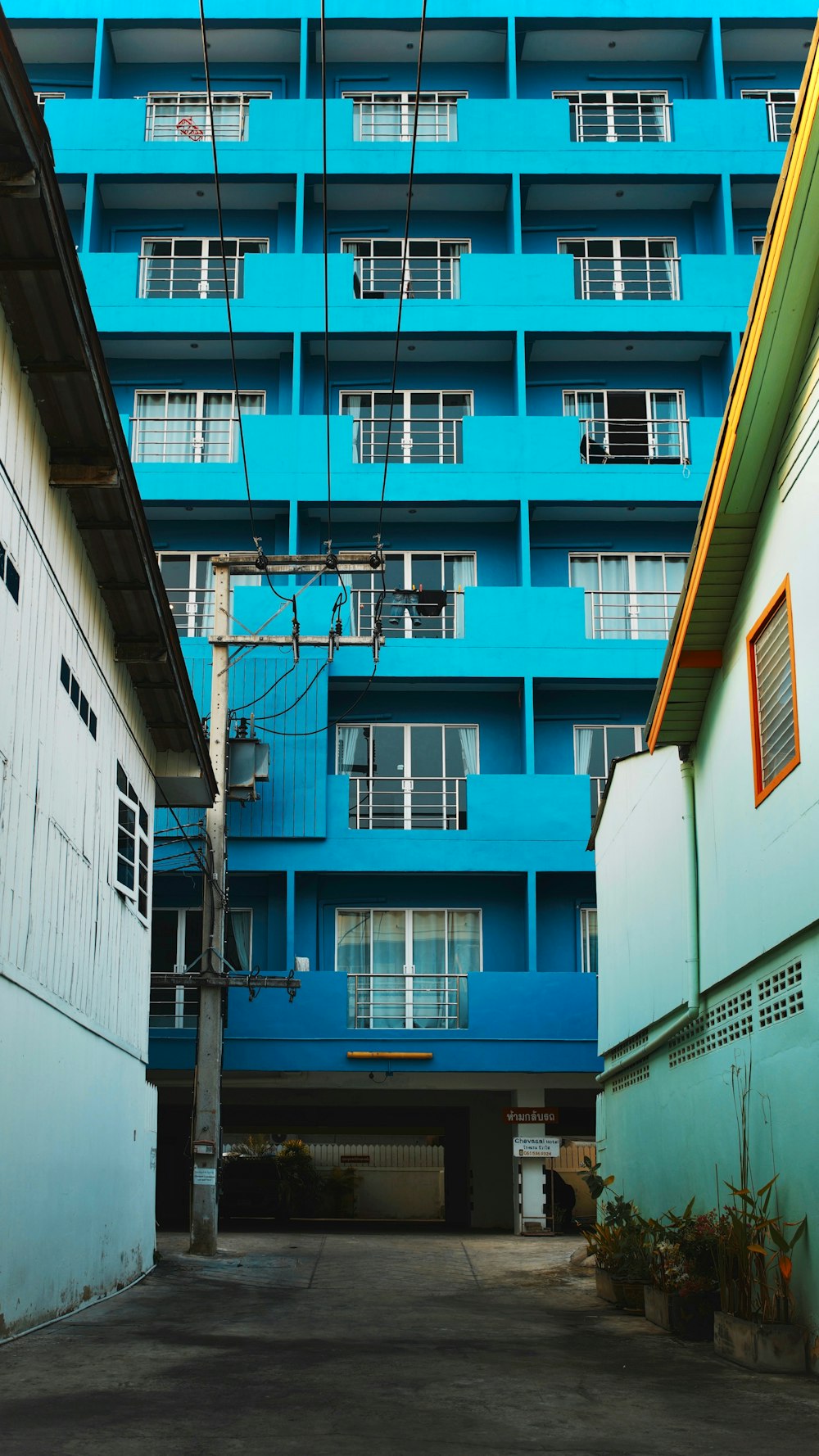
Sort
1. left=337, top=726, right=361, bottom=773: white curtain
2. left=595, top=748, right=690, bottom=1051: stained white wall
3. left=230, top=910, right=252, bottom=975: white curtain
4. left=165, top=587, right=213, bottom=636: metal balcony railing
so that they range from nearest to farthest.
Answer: left=595, top=748, right=690, bottom=1051: stained white wall < left=230, top=910, right=252, bottom=975: white curtain < left=337, top=726, right=361, bottom=773: white curtain < left=165, top=587, right=213, bottom=636: metal balcony railing

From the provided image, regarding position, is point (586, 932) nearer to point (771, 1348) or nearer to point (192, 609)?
point (192, 609)

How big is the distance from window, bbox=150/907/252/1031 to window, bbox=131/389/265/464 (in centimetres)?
907


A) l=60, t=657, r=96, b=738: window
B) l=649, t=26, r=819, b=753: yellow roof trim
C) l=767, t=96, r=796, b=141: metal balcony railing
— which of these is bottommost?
l=60, t=657, r=96, b=738: window

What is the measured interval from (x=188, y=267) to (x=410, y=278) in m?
4.75

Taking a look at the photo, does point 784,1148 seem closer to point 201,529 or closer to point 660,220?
point 201,529

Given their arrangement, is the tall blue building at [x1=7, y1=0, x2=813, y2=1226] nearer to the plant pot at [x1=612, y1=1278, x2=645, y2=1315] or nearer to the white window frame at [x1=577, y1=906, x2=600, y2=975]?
the white window frame at [x1=577, y1=906, x2=600, y2=975]

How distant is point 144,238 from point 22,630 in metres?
22.7

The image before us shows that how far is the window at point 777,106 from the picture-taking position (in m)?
32.8

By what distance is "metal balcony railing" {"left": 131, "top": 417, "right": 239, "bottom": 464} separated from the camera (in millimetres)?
30984

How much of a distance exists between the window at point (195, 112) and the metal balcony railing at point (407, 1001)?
18046 mm

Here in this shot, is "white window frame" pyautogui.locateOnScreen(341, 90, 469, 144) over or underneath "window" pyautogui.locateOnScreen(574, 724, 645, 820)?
over

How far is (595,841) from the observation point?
68.9 feet

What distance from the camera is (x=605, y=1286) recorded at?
48.6ft

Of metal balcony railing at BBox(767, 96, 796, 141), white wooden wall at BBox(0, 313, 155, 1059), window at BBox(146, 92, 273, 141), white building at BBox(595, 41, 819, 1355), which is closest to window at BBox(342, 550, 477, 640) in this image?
window at BBox(146, 92, 273, 141)
